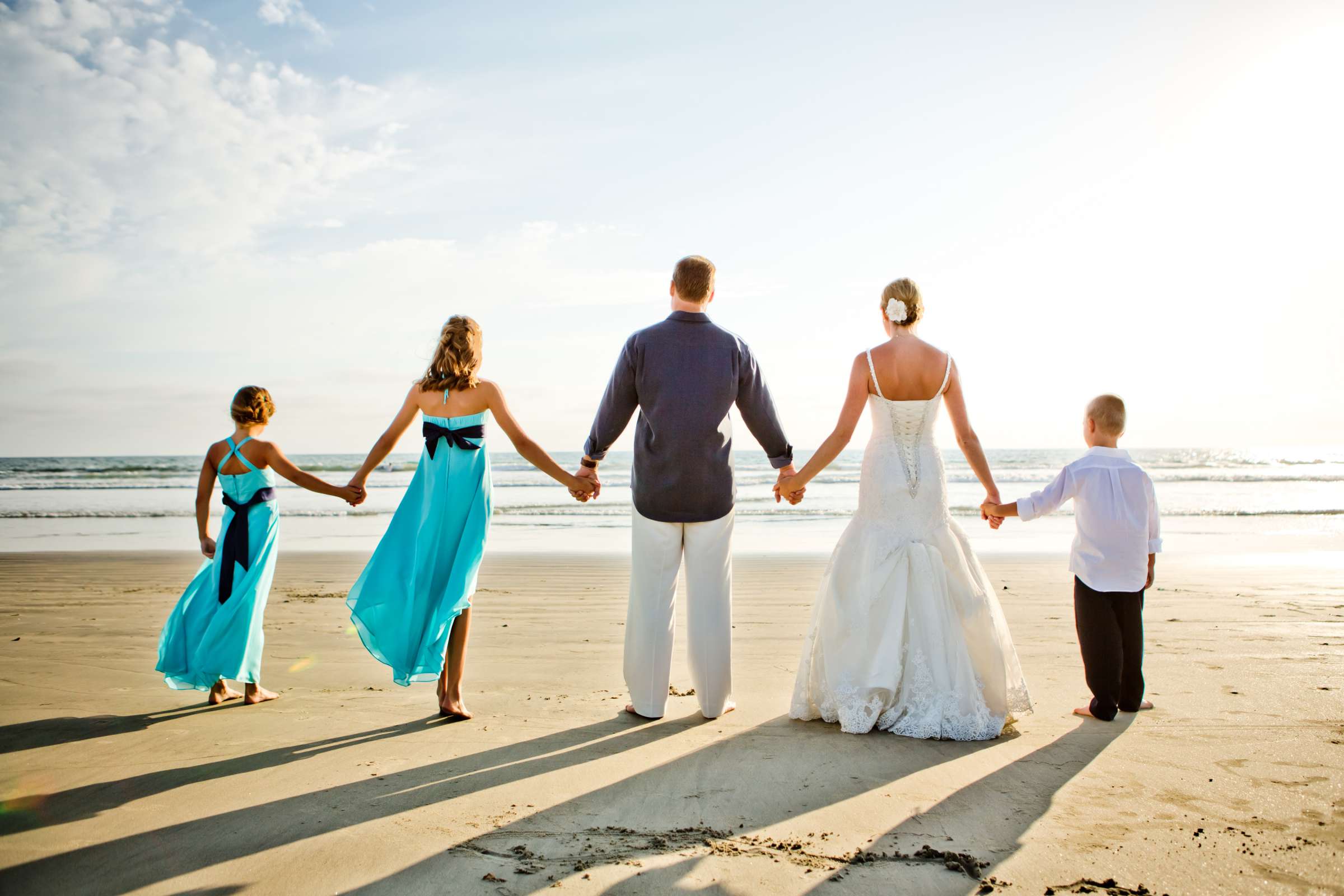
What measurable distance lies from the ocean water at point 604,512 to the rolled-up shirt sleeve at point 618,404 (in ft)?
25.9

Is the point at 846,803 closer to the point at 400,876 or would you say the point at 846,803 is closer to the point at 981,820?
the point at 981,820

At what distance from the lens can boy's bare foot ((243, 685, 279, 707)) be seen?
4.43 meters

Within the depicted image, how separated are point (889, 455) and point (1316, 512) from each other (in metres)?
18.1

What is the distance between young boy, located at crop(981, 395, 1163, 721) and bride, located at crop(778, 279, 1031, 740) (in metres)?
0.39

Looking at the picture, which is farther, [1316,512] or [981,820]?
[1316,512]

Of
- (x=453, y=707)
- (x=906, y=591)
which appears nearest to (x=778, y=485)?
(x=906, y=591)

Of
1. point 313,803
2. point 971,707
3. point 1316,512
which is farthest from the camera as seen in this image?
point 1316,512

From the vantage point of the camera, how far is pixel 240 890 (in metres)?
2.32

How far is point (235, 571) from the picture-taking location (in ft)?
14.7

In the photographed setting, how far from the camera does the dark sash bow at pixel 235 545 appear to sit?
4.45 metres

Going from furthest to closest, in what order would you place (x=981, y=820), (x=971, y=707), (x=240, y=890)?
(x=971, y=707), (x=981, y=820), (x=240, y=890)

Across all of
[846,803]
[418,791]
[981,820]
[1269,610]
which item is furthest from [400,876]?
[1269,610]

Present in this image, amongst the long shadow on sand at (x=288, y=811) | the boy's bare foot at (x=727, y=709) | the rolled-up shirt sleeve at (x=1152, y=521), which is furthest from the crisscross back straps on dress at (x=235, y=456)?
the rolled-up shirt sleeve at (x=1152, y=521)

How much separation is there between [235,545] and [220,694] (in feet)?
2.76
